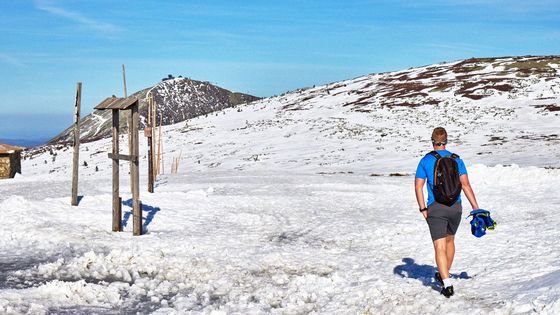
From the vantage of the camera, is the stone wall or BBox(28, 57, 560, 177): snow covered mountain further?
BBox(28, 57, 560, 177): snow covered mountain

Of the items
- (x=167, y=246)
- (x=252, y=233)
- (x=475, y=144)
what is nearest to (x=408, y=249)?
(x=252, y=233)

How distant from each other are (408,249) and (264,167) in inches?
877

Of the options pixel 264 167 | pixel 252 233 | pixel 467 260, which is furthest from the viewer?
pixel 264 167

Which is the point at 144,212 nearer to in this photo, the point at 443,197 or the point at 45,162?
the point at 443,197

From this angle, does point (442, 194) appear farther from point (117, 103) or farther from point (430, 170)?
point (117, 103)

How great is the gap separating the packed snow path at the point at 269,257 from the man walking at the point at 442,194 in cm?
56

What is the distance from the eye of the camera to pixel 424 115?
172ft

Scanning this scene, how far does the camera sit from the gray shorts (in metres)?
8.00

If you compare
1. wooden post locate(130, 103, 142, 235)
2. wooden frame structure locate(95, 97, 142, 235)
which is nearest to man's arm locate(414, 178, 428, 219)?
wooden post locate(130, 103, 142, 235)

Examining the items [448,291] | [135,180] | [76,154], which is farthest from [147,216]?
[448,291]

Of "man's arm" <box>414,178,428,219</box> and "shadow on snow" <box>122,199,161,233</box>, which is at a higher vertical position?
"man's arm" <box>414,178,428,219</box>

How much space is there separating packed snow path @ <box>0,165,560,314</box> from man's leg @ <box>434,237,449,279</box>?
36 cm

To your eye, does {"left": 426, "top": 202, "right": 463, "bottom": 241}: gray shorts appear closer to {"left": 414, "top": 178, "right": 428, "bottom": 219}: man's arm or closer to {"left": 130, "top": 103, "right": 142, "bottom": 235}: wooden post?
{"left": 414, "top": 178, "right": 428, "bottom": 219}: man's arm

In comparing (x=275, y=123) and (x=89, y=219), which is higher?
(x=275, y=123)
